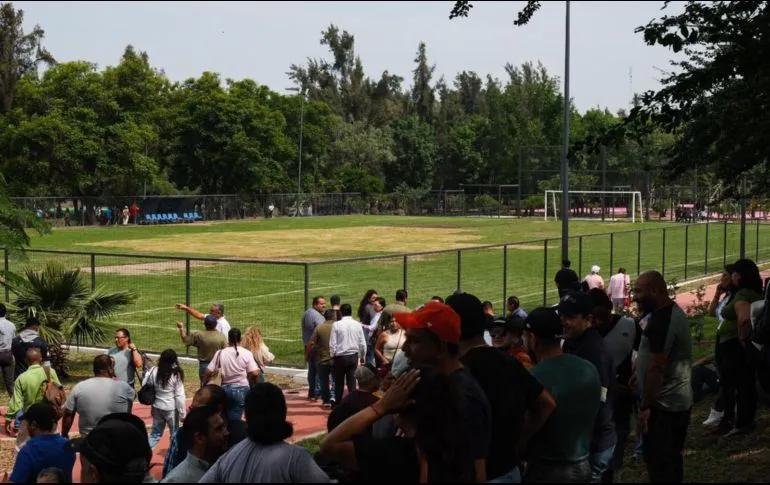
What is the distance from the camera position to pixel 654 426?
7.14 meters

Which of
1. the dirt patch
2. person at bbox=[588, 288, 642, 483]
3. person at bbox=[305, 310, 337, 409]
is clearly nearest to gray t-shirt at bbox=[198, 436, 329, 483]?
person at bbox=[588, 288, 642, 483]

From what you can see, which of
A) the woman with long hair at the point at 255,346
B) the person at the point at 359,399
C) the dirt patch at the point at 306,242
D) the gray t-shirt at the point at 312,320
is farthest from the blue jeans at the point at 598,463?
the dirt patch at the point at 306,242

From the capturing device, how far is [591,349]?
6848 millimetres

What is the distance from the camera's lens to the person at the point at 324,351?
14867mm

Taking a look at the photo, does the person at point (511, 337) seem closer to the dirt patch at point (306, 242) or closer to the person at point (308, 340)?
the person at point (308, 340)

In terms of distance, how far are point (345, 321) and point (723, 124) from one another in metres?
5.91

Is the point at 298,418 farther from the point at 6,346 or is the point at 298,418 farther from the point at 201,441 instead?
the point at 201,441

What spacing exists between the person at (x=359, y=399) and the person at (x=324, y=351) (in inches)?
330

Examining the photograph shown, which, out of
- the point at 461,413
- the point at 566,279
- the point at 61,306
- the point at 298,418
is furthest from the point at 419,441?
the point at 61,306

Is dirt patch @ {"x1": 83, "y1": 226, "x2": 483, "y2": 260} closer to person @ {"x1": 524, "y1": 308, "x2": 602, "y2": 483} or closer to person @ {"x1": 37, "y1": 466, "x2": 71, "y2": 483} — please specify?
person @ {"x1": 37, "y1": 466, "x2": 71, "y2": 483}

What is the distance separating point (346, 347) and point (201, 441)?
8584 mm

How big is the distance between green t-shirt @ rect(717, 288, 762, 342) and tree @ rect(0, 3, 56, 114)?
72798 millimetres

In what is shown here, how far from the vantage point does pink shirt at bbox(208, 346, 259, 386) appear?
11.8 meters

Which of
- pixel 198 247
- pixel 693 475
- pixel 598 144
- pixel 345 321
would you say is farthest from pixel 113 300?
pixel 198 247
